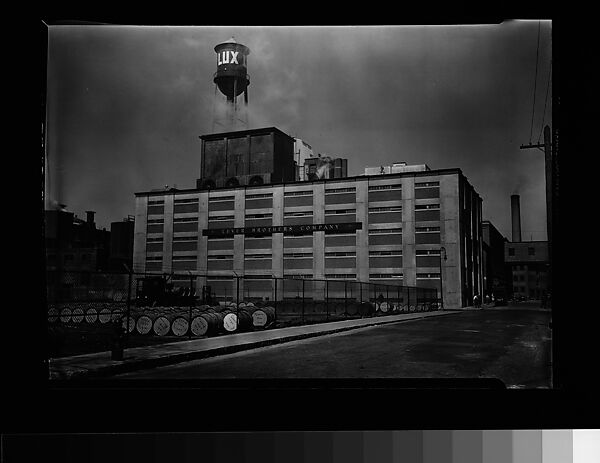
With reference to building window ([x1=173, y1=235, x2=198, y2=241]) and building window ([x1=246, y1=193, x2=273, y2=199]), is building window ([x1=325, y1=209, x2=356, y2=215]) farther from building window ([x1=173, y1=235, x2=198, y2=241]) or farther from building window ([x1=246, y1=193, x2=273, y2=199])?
building window ([x1=173, y1=235, x2=198, y2=241])

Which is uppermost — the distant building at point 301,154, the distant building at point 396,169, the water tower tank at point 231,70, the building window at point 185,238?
the water tower tank at point 231,70

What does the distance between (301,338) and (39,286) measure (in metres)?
9.19

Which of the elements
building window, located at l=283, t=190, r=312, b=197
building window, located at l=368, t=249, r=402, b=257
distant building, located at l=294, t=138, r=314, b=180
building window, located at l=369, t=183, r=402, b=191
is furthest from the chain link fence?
building window, located at l=369, t=183, r=402, b=191

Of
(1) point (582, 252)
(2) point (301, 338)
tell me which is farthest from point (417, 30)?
(2) point (301, 338)

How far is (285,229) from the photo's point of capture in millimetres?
13109

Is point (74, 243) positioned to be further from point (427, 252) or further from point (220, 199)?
point (427, 252)

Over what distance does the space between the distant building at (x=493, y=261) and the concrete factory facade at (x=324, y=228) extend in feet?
0.98

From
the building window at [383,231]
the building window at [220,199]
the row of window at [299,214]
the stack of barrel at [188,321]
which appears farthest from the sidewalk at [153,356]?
the building window at [383,231]

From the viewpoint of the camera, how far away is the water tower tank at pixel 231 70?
8.33 m

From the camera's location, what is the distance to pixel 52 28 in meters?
6.74

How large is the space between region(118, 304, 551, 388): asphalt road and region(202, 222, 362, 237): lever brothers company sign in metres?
2.70

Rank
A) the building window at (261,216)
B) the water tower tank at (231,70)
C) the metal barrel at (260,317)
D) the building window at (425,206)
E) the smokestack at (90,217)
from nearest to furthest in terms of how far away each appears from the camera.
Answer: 1. the water tower tank at (231,70)
2. the smokestack at (90,217)
3. the building window at (261,216)
4. the building window at (425,206)
5. the metal barrel at (260,317)

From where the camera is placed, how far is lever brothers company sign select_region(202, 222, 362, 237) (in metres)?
11.7

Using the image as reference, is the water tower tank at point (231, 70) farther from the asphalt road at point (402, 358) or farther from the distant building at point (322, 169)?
the asphalt road at point (402, 358)
